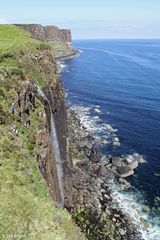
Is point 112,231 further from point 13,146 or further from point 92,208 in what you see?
point 13,146

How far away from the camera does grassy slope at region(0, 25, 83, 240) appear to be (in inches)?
850

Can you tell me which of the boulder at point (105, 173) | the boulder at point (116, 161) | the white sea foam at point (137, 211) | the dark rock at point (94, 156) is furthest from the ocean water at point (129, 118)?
the dark rock at point (94, 156)

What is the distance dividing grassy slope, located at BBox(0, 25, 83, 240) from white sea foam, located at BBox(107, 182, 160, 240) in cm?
2559

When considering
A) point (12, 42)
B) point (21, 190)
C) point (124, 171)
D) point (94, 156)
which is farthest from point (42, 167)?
point (94, 156)

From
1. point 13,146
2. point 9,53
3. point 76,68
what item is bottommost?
point 76,68

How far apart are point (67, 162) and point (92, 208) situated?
8.09m

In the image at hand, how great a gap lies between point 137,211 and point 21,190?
121 feet

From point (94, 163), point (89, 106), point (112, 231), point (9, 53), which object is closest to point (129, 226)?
point (112, 231)

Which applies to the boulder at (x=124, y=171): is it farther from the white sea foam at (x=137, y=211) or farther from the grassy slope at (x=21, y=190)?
A: the grassy slope at (x=21, y=190)

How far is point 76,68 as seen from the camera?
638 ft

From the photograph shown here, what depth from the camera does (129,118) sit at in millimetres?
103500

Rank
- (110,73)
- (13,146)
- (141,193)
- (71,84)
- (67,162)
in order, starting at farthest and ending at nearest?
(110,73)
(71,84)
(141,193)
(67,162)
(13,146)

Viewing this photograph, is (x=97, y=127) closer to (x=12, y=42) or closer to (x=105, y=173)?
(x=105, y=173)

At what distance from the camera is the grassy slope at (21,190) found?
70.8 feet
